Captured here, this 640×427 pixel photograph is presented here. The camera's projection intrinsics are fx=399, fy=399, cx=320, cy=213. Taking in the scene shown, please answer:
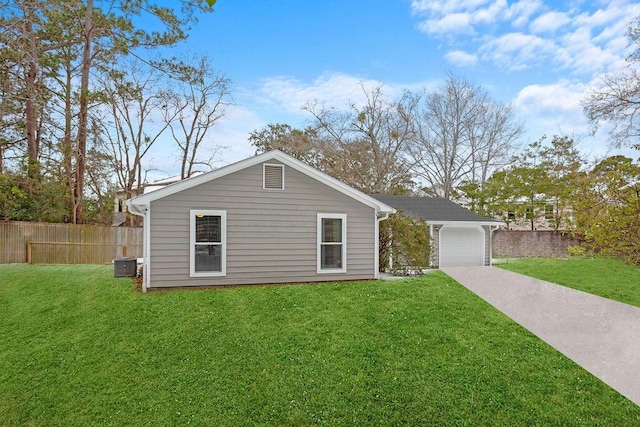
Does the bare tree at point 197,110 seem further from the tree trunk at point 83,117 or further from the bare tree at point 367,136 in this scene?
the tree trunk at point 83,117

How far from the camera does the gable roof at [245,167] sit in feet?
29.7

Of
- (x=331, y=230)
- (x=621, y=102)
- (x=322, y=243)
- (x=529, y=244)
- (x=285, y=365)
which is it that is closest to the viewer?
(x=285, y=365)

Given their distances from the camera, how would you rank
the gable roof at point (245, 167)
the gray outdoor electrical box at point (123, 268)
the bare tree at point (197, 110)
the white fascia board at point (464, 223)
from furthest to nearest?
the bare tree at point (197, 110)
the white fascia board at point (464, 223)
the gray outdoor electrical box at point (123, 268)
the gable roof at point (245, 167)

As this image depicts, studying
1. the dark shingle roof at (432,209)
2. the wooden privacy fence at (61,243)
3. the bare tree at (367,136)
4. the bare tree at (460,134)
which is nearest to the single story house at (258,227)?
the dark shingle roof at (432,209)

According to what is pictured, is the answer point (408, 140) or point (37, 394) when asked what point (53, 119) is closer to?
point (37, 394)

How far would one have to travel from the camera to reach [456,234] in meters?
16.5

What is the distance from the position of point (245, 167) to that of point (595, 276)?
39.1 feet

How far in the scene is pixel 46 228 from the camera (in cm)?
1557

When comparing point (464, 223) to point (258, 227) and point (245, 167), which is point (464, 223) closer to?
point (258, 227)

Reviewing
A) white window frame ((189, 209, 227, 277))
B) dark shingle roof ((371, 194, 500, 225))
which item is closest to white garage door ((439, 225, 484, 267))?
dark shingle roof ((371, 194, 500, 225))

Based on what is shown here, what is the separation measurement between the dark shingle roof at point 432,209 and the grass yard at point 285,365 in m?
7.83

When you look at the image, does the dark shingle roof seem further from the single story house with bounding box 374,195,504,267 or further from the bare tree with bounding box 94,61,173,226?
the bare tree with bounding box 94,61,173,226

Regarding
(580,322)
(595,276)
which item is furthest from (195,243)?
(595,276)

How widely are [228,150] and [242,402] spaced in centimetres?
2238
